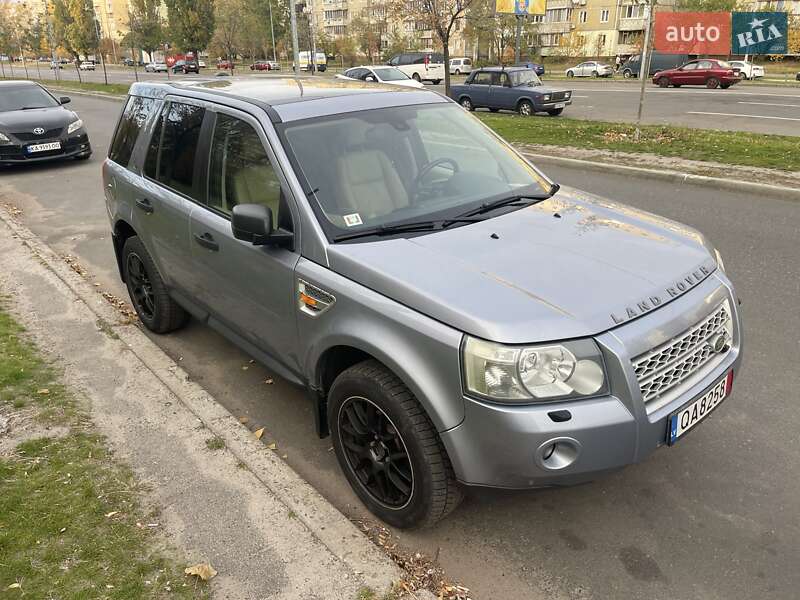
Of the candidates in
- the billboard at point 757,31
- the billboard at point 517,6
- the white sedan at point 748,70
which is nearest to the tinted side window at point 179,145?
the billboard at point 757,31

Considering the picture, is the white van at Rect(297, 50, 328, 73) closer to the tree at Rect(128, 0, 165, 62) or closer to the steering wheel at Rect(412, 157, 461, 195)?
the tree at Rect(128, 0, 165, 62)

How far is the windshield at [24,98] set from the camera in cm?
1300

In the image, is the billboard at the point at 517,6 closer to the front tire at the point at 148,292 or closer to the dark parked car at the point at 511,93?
the dark parked car at the point at 511,93

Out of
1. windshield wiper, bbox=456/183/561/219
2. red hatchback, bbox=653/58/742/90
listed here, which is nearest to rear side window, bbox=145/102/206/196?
windshield wiper, bbox=456/183/561/219

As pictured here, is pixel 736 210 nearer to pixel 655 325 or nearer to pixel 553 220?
pixel 553 220

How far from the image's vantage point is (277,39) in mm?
90375

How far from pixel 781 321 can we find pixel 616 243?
8.67ft

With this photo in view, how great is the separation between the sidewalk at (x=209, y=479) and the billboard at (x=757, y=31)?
19537 mm

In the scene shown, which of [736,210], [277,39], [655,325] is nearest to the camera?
[655,325]

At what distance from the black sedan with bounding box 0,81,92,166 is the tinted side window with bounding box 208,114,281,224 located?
1062 centimetres

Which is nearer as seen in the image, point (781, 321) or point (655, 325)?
point (655, 325)

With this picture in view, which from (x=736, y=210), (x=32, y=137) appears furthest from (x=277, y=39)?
(x=736, y=210)

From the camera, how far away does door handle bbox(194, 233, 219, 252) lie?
3670 mm

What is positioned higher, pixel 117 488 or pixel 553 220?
pixel 553 220
